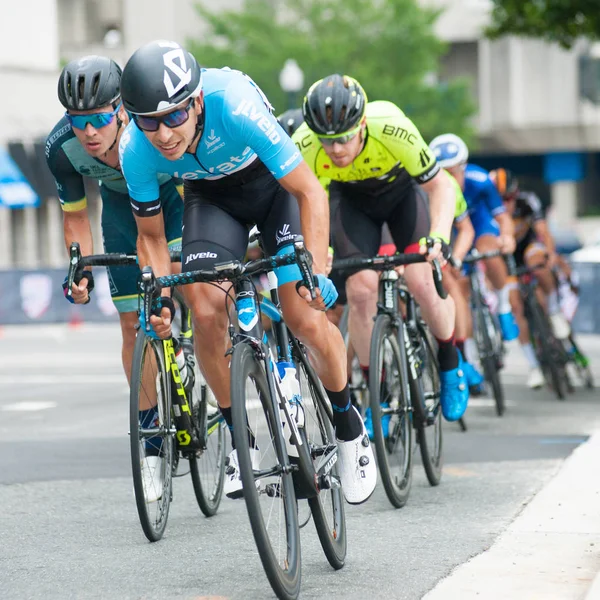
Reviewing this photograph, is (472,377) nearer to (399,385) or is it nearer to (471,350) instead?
(471,350)

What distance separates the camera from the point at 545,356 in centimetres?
1191

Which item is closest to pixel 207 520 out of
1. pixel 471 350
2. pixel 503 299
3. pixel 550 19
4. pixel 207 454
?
pixel 207 454

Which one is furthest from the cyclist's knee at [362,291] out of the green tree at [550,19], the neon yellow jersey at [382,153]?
the green tree at [550,19]

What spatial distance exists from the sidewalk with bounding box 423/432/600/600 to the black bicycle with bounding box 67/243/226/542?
141 centimetres

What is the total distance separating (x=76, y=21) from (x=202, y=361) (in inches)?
1933

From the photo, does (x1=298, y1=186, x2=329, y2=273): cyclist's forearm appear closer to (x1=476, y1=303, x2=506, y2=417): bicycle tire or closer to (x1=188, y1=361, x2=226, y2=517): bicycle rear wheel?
(x1=188, y1=361, x2=226, y2=517): bicycle rear wheel

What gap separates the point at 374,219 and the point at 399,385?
121cm

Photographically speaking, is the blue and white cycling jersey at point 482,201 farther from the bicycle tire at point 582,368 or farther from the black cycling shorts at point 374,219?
the black cycling shorts at point 374,219

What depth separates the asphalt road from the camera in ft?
16.7

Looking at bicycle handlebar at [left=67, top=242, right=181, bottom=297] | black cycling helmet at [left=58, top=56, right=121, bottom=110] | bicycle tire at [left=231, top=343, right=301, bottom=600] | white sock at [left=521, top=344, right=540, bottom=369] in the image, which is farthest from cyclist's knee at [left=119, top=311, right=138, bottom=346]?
white sock at [left=521, top=344, right=540, bottom=369]

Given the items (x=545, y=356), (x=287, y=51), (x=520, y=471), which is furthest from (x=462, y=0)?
(x=520, y=471)

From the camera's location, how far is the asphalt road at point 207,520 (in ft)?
16.7

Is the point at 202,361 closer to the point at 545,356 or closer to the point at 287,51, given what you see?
the point at 545,356

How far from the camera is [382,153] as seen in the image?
7332 mm
